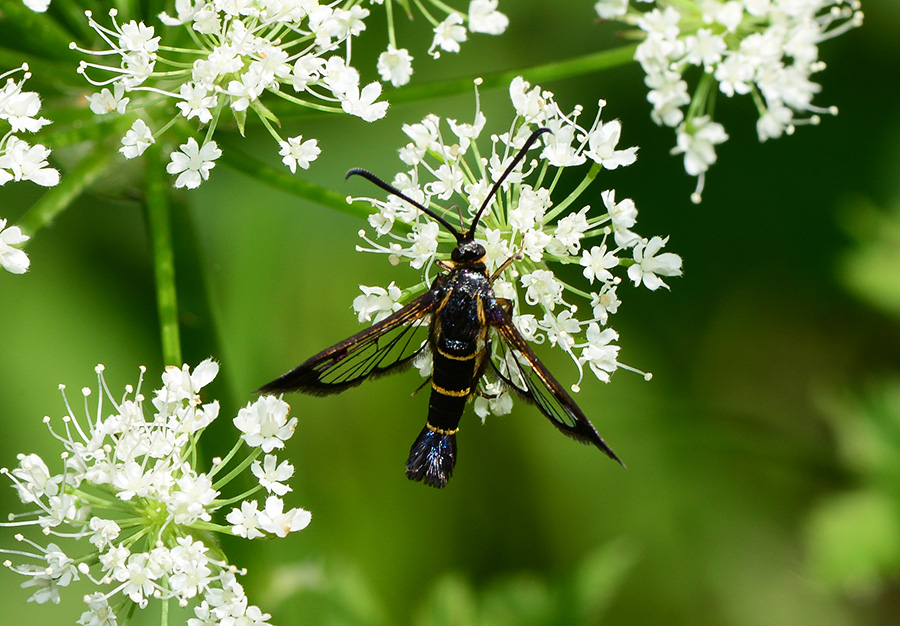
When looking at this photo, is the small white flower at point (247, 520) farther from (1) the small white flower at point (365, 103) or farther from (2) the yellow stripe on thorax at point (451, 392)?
(1) the small white flower at point (365, 103)

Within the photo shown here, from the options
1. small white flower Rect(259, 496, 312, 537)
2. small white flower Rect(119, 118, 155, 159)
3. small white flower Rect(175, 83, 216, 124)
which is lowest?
small white flower Rect(259, 496, 312, 537)

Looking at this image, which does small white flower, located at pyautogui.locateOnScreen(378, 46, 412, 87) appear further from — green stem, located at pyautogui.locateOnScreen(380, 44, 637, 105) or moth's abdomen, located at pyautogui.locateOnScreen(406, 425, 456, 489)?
moth's abdomen, located at pyautogui.locateOnScreen(406, 425, 456, 489)

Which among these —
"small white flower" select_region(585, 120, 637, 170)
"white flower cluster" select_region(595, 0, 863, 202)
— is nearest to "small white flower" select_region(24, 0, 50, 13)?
"small white flower" select_region(585, 120, 637, 170)

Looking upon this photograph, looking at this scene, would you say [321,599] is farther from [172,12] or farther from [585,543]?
[172,12]

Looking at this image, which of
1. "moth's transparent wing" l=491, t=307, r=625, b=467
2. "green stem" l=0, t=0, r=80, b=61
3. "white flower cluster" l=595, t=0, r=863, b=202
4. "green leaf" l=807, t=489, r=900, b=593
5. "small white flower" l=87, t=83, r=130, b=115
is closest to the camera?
"moth's transparent wing" l=491, t=307, r=625, b=467

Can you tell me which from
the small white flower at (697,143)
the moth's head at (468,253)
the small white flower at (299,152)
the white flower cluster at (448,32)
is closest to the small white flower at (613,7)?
the white flower cluster at (448,32)

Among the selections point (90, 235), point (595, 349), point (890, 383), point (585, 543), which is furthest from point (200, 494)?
point (890, 383)
